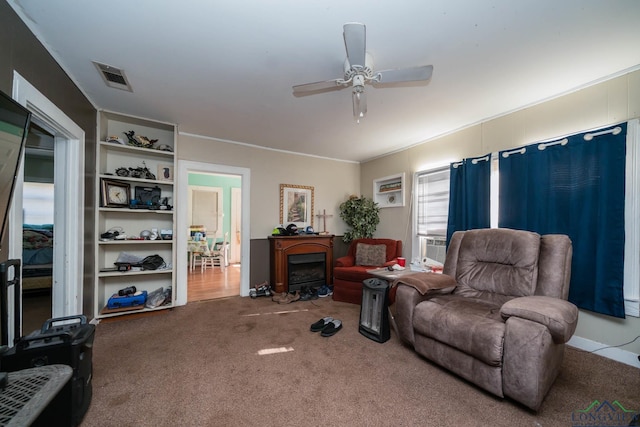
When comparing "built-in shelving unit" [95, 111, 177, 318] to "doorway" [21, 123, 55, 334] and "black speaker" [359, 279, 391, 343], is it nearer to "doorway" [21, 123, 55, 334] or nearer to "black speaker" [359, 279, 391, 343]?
"doorway" [21, 123, 55, 334]

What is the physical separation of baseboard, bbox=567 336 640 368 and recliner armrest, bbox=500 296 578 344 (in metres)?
1.05

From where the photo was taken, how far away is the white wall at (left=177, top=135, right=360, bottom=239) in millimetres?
3611

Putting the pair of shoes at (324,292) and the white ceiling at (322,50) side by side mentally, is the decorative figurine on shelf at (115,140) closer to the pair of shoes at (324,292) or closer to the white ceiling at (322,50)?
the white ceiling at (322,50)

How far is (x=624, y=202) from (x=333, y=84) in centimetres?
255

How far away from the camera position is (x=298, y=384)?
67.4 inches

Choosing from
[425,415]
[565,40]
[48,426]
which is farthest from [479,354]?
[48,426]

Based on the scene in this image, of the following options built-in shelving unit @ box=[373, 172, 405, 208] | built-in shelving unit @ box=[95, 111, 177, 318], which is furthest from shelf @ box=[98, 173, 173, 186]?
built-in shelving unit @ box=[373, 172, 405, 208]

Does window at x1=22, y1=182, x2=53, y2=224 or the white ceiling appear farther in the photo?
window at x1=22, y1=182, x2=53, y2=224

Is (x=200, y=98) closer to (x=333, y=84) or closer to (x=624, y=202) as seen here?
(x=333, y=84)

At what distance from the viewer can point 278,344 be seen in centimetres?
227

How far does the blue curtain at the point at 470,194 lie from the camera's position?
286 cm

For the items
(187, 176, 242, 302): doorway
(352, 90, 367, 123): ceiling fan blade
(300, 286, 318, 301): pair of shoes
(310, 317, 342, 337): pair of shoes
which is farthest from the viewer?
(187, 176, 242, 302): doorway

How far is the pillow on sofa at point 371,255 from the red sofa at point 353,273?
0.9 inches

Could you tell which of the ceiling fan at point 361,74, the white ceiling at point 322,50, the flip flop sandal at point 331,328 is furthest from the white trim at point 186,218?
the ceiling fan at point 361,74
